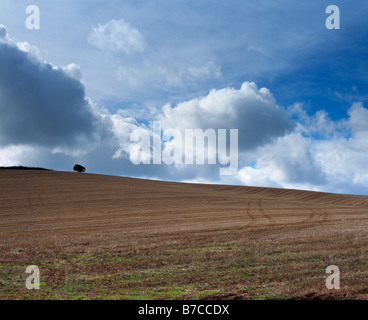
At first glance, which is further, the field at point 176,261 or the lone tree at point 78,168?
the lone tree at point 78,168

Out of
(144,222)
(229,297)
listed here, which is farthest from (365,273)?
(144,222)

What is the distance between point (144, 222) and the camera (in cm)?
3086

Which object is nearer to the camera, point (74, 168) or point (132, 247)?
point (132, 247)

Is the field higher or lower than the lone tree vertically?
lower

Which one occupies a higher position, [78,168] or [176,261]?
[78,168]

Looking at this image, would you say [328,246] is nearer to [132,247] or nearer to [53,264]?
[132,247]

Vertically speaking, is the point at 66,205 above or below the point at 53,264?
above

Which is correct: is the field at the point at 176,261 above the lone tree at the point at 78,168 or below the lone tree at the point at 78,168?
below

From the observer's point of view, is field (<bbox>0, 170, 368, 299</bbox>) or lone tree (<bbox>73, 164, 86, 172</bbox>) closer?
field (<bbox>0, 170, 368, 299</bbox>)

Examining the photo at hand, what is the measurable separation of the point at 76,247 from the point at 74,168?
86498mm

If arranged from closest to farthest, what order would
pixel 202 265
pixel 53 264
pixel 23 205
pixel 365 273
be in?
1. pixel 365 273
2. pixel 202 265
3. pixel 53 264
4. pixel 23 205

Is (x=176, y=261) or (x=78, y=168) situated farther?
(x=78, y=168)
